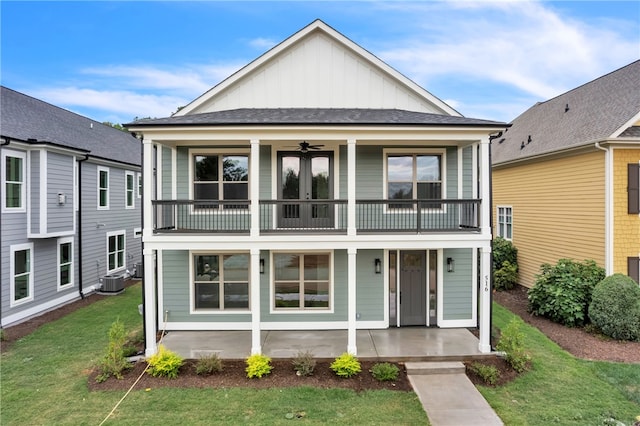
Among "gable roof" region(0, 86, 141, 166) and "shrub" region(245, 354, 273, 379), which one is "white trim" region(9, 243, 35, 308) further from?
"shrub" region(245, 354, 273, 379)

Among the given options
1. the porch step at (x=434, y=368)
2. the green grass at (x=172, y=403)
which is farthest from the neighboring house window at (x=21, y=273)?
the porch step at (x=434, y=368)

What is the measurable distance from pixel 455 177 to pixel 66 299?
48.9ft

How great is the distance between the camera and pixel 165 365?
7.00 m

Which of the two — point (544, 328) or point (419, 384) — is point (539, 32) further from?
point (419, 384)

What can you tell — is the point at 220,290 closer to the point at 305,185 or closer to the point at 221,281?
the point at 221,281

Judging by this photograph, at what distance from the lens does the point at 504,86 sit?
25.6m

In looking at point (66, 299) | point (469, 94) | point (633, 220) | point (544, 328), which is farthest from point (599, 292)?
point (469, 94)

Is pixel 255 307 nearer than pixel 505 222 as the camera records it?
Yes

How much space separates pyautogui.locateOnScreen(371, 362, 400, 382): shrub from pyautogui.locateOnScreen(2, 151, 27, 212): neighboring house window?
11846 mm

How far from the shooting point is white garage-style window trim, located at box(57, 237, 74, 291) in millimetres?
12406

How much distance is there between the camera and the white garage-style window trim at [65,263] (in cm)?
1241

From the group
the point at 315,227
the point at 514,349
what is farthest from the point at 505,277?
the point at 315,227

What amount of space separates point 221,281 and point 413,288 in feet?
18.8

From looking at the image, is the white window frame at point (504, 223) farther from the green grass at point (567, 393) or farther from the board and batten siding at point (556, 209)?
the green grass at point (567, 393)
